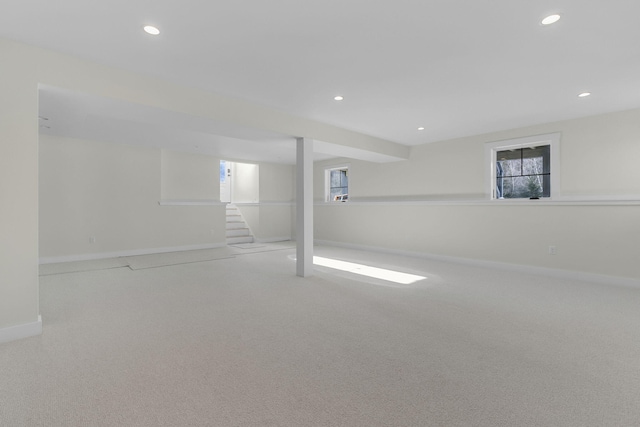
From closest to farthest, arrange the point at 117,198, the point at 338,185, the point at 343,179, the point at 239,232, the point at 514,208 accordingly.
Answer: the point at 514,208
the point at 117,198
the point at 343,179
the point at 338,185
the point at 239,232

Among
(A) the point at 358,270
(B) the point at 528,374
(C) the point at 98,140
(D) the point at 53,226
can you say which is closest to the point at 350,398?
Answer: (B) the point at 528,374

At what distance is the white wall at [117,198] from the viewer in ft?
17.7

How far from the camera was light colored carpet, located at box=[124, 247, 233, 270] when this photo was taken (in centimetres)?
526

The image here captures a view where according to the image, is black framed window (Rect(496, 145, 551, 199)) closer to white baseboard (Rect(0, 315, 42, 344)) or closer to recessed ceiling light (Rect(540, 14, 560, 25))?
recessed ceiling light (Rect(540, 14, 560, 25))

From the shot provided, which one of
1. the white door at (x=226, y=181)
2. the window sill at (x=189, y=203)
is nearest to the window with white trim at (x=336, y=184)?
the window sill at (x=189, y=203)

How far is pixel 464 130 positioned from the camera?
16.9ft

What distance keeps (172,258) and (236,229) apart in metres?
2.76

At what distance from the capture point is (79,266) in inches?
198

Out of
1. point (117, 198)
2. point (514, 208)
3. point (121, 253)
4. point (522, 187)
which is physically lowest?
point (121, 253)

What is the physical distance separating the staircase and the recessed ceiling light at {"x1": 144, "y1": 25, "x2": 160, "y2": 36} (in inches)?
254

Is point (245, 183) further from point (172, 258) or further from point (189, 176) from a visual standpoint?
point (172, 258)

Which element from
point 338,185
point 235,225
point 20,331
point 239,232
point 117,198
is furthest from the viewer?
point 235,225

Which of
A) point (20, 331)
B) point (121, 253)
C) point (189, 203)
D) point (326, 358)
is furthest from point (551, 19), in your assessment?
point (121, 253)

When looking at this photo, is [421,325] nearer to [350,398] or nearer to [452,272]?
[350,398]
